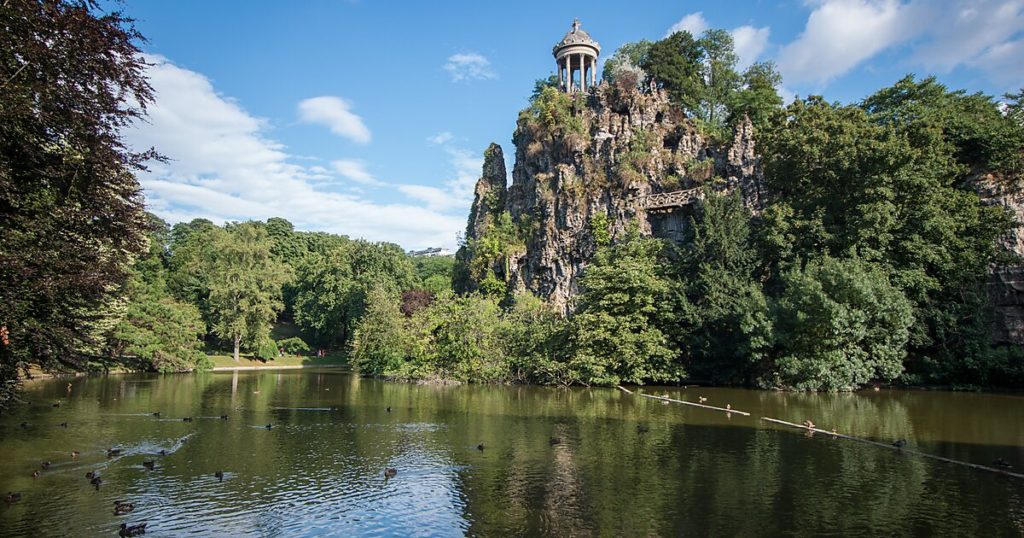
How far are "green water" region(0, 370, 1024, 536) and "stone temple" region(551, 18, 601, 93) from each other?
45514 mm

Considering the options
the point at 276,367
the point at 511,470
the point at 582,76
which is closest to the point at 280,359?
the point at 276,367

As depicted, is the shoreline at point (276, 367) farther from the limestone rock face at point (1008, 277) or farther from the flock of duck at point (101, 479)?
the limestone rock face at point (1008, 277)

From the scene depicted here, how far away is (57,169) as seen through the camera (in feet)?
44.3

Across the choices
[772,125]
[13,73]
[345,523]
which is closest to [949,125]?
[772,125]

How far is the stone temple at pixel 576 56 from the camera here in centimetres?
6638

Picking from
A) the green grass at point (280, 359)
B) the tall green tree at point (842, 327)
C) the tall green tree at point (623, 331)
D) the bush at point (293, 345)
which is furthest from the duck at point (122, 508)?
the bush at point (293, 345)

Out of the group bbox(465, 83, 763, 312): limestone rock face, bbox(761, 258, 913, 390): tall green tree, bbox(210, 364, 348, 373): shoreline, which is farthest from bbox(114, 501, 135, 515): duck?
bbox(210, 364, 348, 373): shoreline

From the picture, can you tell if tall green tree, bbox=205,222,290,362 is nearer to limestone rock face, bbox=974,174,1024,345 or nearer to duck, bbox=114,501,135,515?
duck, bbox=114,501,135,515

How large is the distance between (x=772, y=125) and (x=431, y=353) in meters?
31.7

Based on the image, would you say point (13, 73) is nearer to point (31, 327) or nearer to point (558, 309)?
point (31, 327)

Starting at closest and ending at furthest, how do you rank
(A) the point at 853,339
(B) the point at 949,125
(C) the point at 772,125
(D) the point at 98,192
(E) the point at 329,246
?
(D) the point at 98,192 → (A) the point at 853,339 → (B) the point at 949,125 → (C) the point at 772,125 → (E) the point at 329,246

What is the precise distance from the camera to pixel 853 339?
34.1 metres

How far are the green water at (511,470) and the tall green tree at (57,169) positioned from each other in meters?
3.93

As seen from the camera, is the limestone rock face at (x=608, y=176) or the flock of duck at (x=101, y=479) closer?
the flock of duck at (x=101, y=479)
